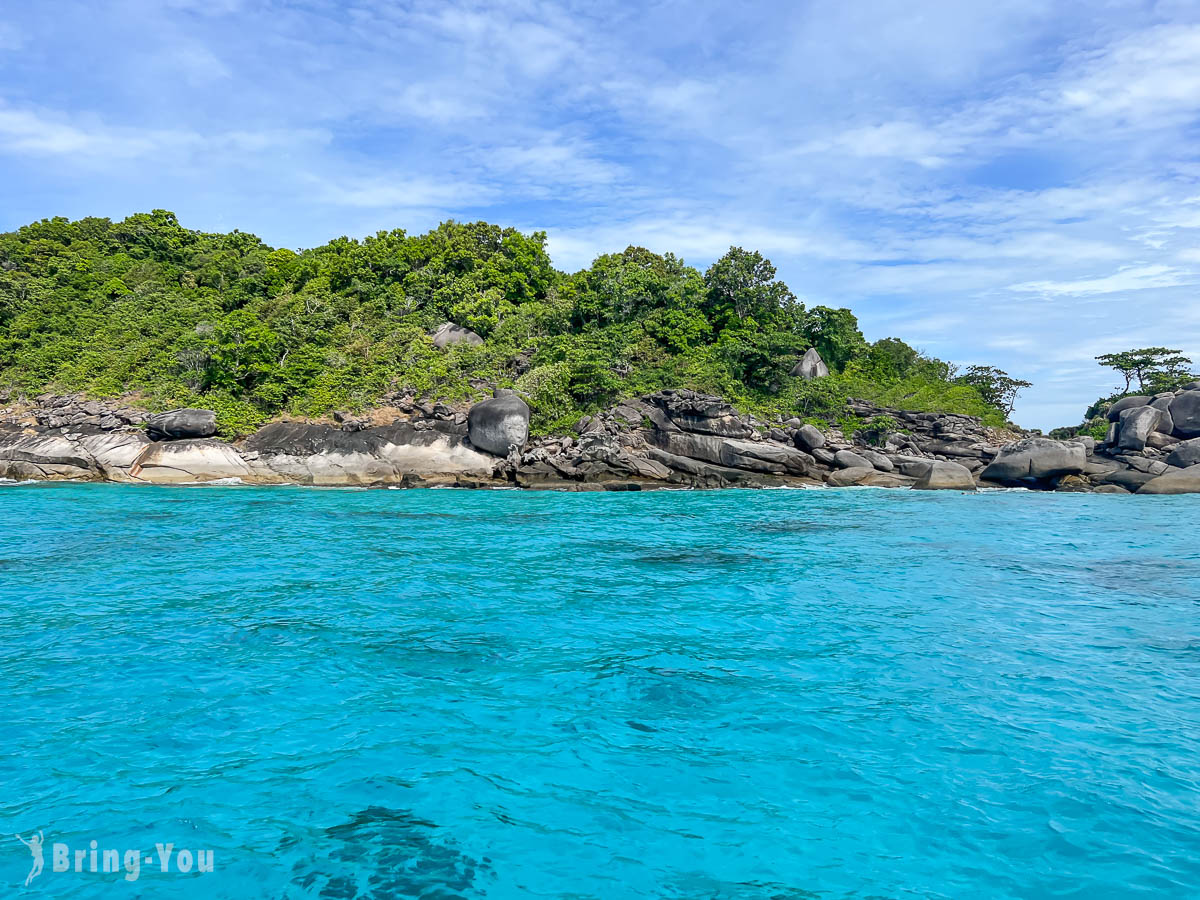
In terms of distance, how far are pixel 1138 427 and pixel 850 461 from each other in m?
12.6

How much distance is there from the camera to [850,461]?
29.4 meters

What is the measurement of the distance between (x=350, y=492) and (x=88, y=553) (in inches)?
491

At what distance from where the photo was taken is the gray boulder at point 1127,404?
31.4 m

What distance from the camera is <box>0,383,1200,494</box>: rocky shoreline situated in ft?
92.0

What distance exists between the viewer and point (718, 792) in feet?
15.9

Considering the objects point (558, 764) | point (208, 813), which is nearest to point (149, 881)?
point (208, 813)

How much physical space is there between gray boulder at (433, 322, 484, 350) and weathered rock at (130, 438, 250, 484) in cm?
1229

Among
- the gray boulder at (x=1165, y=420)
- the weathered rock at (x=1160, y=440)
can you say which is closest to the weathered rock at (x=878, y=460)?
the weathered rock at (x=1160, y=440)

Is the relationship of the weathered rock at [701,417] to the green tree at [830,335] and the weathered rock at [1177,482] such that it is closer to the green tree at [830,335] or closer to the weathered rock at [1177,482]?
the green tree at [830,335]

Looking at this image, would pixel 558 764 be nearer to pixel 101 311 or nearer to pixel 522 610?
pixel 522 610

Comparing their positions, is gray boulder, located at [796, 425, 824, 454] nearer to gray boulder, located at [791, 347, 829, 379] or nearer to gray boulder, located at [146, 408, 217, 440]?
gray boulder, located at [791, 347, 829, 379]

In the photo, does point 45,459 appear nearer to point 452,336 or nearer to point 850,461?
point 452,336

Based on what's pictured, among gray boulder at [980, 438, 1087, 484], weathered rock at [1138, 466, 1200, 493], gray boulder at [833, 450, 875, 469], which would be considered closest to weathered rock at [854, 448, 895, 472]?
gray boulder at [833, 450, 875, 469]

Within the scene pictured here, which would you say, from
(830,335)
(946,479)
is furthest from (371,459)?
(830,335)
